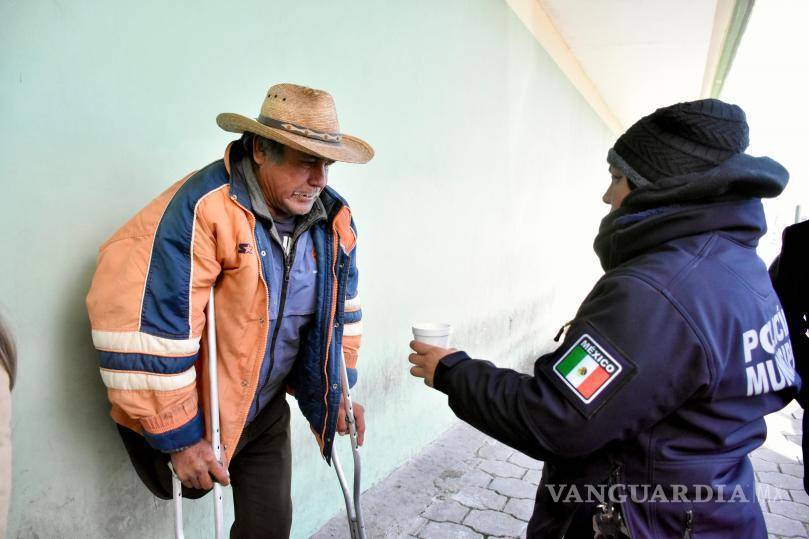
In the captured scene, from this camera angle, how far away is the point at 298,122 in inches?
77.1

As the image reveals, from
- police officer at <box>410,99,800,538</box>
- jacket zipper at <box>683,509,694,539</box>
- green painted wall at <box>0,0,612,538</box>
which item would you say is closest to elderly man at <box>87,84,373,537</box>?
green painted wall at <box>0,0,612,538</box>

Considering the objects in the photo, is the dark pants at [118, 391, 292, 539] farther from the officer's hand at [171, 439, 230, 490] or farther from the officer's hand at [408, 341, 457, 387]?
the officer's hand at [408, 341, 457, 387]

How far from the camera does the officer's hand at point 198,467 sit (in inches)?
71.2

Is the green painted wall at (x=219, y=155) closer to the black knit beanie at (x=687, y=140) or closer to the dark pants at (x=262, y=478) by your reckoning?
the dark pants at (x=262, y=478)

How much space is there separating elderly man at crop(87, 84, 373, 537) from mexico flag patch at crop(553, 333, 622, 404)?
3.15 feet

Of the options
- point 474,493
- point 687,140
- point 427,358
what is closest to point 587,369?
point 427,358

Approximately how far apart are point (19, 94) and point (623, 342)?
72.4 inches

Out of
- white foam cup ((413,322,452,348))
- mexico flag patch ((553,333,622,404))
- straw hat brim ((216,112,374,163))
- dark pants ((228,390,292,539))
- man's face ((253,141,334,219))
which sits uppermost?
straw hat brim ((216,112,374,163))

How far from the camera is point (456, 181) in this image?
457 cm

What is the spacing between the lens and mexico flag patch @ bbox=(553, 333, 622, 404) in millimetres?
1466

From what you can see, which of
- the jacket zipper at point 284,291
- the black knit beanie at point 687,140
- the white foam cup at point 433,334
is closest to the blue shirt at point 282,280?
the jacket zipper at point 284,291

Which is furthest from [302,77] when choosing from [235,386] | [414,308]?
[414,308]

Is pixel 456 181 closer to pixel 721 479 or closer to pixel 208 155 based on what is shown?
pixel 208 155

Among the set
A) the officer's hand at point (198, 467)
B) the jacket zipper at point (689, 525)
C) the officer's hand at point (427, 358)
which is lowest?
the officer's hand at point (198, 467)
